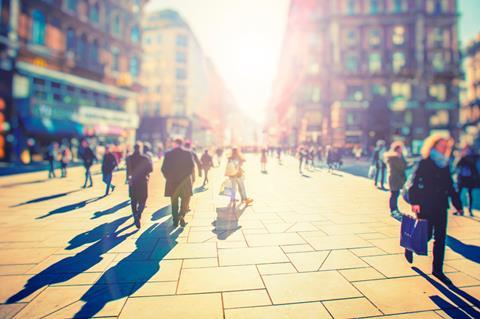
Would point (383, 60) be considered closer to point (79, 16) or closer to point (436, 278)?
point (79, 16)

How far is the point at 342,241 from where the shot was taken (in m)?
4.80

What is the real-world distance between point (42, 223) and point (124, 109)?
92.4 feet

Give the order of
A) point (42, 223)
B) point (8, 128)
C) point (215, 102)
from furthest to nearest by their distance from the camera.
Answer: point (215, 102)
point (8, 128)
point (42, 223)

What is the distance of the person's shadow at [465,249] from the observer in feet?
13.7

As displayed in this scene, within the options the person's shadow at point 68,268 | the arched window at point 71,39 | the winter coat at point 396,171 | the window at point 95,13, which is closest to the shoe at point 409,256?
the winter coat at point 396,171

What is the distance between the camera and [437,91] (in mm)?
38250

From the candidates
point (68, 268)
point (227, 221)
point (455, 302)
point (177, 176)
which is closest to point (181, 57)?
point (177, 176)

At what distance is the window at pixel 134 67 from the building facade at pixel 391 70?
85.7 ft

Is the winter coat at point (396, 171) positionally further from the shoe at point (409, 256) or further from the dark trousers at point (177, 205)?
the dark trousers at point (177, 205)

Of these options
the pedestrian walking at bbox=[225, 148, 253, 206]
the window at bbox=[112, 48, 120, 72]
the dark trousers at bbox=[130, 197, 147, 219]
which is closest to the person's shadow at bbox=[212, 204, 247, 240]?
the pedestrian walking at bbox=[225, 148, 253, 206]

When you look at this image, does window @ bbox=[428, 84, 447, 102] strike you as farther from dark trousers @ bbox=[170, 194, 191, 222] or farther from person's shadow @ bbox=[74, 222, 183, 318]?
person's shadow @ bbox=[74, 222, 183, 318]

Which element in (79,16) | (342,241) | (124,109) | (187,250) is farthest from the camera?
(124,109)

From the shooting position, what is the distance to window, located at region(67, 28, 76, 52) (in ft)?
80.0

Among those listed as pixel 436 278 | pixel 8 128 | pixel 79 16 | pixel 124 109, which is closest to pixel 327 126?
pixel 124 109
